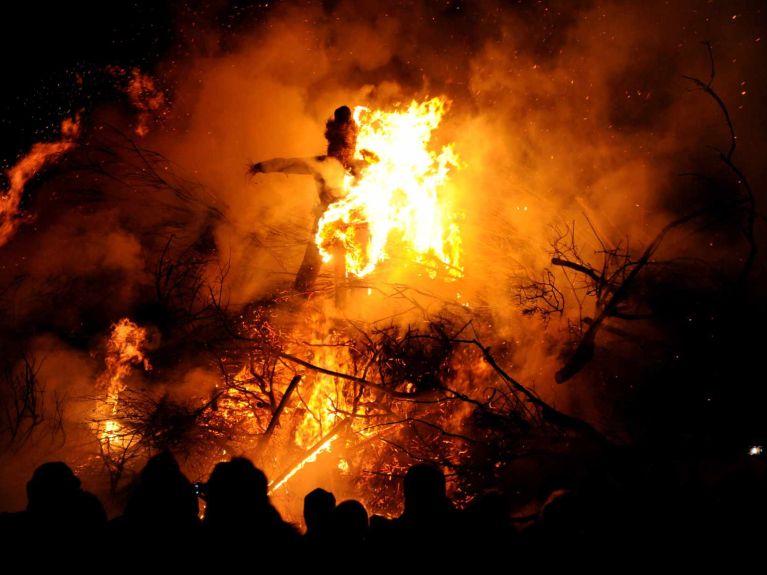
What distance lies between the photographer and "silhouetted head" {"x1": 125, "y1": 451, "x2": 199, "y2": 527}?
2.43 metres

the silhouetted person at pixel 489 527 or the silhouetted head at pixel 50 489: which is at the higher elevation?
the silhouetted head at pixel 50 489

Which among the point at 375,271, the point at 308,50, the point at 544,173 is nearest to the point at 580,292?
the point at 544,173

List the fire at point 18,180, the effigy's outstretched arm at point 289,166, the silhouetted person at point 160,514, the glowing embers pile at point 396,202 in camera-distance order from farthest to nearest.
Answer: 1. the fire at point 18,180
2. the glowing embers pile at point 396,202
3. the effigy's outstretched arm at point 289,166
4. the silhouetted person at point 160,514

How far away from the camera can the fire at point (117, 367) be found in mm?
6254

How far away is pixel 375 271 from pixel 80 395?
4.23 meters

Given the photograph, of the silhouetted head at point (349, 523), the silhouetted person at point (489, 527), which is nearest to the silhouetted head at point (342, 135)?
the silhouetted head at point (349, 523)

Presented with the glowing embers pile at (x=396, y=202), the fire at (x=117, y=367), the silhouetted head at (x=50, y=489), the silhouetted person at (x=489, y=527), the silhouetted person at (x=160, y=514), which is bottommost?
the silhouetted person at (x=489, y=527)

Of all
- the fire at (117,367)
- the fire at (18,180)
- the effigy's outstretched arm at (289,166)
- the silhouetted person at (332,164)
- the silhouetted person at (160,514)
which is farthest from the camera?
the fire at (18,180)

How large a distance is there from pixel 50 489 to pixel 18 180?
6.24 meters

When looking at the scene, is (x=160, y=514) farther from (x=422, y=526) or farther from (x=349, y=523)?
(x=422, y=526)

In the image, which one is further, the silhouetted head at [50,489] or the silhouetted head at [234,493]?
the silhouetted head at [50,489]

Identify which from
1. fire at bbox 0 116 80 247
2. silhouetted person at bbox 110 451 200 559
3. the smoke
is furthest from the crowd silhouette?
fire at bbox 0 116 80 247

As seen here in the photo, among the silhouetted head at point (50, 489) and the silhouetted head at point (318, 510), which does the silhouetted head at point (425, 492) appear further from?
the silhouetted head at point (50, 489)

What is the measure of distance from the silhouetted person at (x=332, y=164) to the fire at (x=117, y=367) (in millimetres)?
2940
